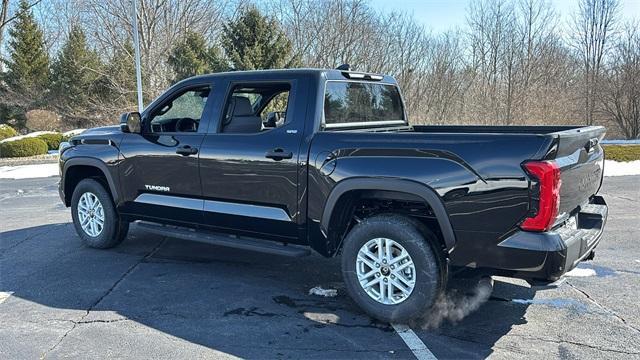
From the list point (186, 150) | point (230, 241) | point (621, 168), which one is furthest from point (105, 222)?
point (621, 168)

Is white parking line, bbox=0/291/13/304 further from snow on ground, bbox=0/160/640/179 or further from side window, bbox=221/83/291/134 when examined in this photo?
snow on ground, bbox=0/160/640/179

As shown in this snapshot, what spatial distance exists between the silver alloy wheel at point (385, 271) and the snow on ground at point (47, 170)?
34.9 ft

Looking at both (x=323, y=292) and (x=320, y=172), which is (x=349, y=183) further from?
(x=323, y=292)

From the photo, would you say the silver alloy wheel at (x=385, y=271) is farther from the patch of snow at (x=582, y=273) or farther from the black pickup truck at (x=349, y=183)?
the patch of snow at (x=582, y=273)

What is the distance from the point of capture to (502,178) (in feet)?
11.2

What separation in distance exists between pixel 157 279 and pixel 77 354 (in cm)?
155

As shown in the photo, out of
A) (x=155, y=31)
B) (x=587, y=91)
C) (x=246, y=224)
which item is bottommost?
(x=246, y=224)

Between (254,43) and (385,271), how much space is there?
1867 centimetres

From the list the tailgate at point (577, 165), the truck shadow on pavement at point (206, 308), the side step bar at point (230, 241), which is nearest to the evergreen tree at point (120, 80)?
the truck shadow on pavement at point (206, 308)

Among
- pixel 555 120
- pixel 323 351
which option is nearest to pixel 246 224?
pixel 323 351

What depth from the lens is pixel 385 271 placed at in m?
4.01

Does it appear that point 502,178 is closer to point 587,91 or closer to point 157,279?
point 157,279

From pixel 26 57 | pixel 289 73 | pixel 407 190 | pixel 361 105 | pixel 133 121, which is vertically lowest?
pixel 407 190

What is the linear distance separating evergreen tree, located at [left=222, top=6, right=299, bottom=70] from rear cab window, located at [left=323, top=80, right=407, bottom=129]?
16.0 meters
